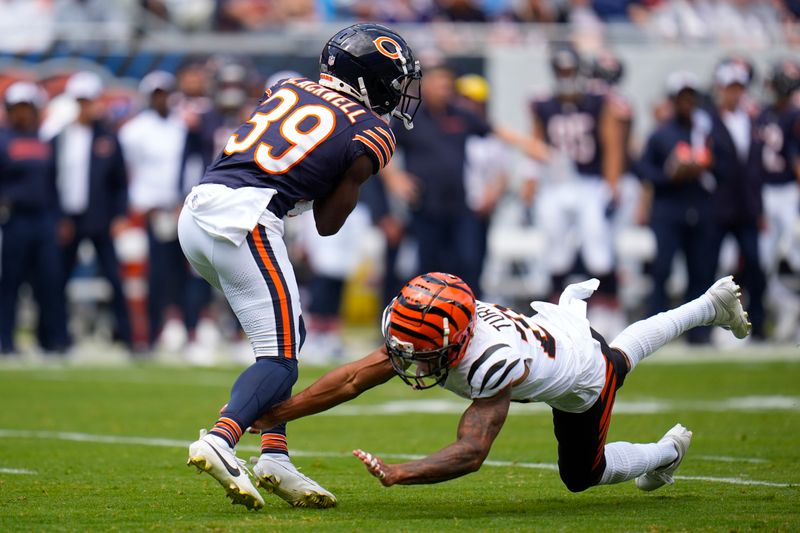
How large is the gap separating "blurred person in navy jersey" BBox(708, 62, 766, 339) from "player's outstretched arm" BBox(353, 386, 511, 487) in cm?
871

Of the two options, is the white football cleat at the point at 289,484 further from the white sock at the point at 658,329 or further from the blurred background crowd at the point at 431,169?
the blurred background crowd at the point at 431,169

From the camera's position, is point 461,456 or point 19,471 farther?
point 19,471

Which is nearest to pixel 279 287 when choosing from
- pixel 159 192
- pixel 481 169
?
pixel 159 192

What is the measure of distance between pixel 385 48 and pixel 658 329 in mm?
1575

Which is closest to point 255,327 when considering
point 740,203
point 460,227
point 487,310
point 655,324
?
point 487,310

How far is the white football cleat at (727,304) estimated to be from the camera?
5.67 m

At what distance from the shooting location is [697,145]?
1295cm

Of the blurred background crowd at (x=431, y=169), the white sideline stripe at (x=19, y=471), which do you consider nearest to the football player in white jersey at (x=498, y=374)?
the white sideline stripe at (x=19, y=471)

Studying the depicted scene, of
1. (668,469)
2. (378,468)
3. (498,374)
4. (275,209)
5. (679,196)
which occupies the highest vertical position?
(679,196)

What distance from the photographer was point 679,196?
510 inches

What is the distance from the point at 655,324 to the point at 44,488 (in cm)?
256

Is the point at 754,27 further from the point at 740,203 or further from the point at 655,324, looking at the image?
the point at 655,324

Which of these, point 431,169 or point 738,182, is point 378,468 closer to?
point 431,169

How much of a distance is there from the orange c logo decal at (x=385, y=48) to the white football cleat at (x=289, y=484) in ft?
5.31
